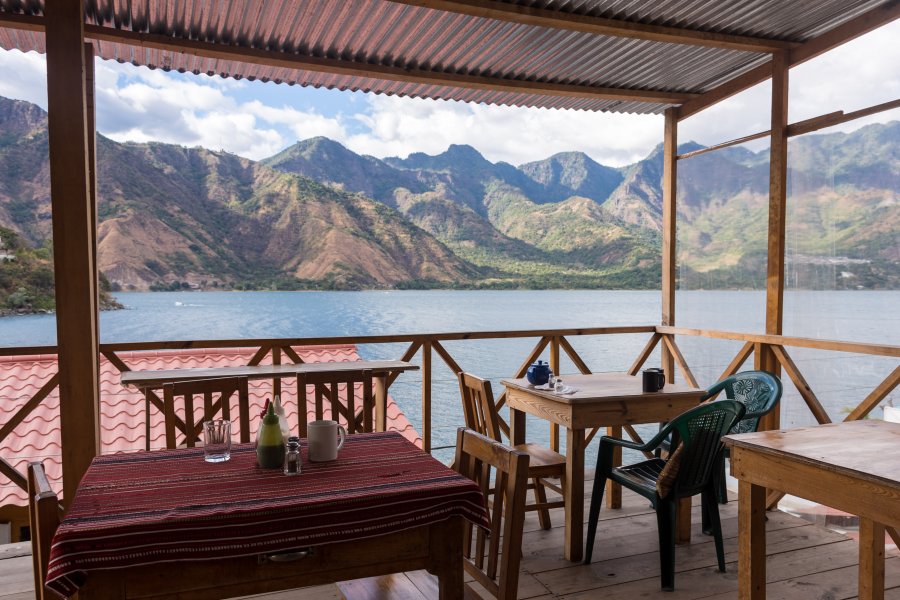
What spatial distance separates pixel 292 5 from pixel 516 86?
1.75 m

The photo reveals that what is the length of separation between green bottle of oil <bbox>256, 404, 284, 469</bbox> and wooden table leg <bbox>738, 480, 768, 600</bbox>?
1471 mm

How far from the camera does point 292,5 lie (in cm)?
338

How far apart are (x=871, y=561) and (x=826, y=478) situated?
2.33ft

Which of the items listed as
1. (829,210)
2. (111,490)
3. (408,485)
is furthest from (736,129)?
(111,490)

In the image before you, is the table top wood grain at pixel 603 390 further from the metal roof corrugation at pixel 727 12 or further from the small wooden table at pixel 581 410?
the metal roof corrugation at pixel 727 12

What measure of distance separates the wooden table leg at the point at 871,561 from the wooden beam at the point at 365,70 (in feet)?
11.3

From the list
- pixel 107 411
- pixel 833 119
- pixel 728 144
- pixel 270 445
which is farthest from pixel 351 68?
pixel 107 411

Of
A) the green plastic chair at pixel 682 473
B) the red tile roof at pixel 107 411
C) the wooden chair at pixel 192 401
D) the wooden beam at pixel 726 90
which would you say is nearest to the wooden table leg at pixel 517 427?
the green plastic chair at pixel 682 473

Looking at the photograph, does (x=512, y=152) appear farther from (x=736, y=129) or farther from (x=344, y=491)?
(x=344, y=491)

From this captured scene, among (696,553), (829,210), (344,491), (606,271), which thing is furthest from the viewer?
(606,271)

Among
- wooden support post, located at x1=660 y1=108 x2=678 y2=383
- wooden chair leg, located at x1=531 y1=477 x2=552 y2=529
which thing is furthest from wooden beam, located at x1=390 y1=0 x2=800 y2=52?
wooden chair leg, located at x1=531 y1=477 x2=552 y2=529

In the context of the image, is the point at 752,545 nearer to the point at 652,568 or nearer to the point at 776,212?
the point at 652,568

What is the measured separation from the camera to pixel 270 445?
1.95 meters

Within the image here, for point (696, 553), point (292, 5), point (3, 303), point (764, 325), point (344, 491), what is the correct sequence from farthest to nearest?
point (3, 303) < point (764, 325) < point (292, 5) < point (696, 553) < point (344, 491)
